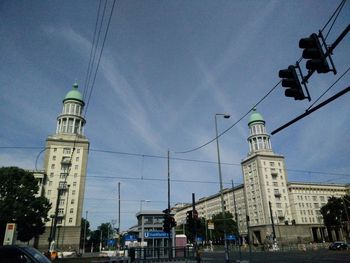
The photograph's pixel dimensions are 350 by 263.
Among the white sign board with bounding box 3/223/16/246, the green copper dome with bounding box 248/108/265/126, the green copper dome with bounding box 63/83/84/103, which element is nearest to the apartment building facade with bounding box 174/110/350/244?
the green copper dome with bounding box 248/108/265/126

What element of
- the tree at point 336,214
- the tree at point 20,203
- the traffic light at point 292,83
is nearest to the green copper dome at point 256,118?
the tree at point 336,214

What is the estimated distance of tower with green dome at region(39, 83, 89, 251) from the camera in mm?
65650

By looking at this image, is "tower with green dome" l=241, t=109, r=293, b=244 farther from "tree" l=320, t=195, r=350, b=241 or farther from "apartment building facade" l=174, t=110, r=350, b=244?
"tree" l=320, t=195, r=350, b=241

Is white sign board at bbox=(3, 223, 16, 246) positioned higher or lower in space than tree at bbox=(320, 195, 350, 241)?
lower

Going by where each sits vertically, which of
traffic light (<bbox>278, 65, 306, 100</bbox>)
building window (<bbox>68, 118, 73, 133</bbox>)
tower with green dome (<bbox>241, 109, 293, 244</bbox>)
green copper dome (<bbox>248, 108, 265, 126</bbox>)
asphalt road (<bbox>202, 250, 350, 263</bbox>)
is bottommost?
asphalt road (<bbox>202, 250, 350, 263</bbox>)

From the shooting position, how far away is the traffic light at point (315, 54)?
6.99m

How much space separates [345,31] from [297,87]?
198 cm

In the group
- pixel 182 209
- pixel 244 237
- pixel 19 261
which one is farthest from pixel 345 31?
pixel 182 209

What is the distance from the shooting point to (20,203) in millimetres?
42312

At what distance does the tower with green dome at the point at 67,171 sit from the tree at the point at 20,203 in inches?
681

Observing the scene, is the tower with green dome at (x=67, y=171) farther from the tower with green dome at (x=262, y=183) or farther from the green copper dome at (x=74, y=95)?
the tower with green dome at (x=262, y=183)

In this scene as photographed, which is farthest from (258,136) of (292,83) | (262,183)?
(292,83)

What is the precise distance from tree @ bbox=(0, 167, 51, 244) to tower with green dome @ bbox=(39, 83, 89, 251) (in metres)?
17.3

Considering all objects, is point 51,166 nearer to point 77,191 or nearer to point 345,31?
point 77,191
